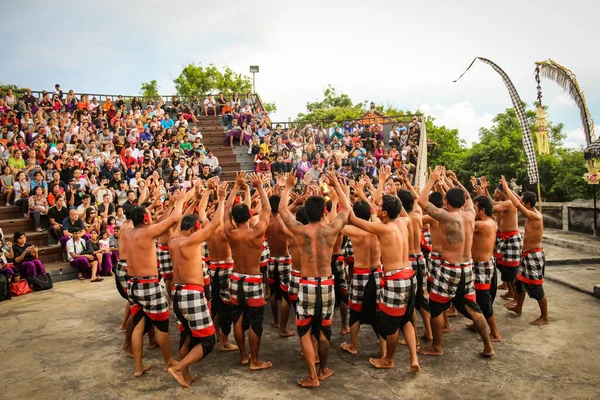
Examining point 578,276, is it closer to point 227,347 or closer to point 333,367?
point 333,367

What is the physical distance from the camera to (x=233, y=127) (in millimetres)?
18359

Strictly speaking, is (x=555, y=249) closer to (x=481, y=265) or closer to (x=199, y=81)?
(x=481, y=265)

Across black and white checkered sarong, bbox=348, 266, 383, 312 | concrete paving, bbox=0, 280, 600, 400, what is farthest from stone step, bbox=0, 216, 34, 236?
black and white checkered sarong, bbox=348, 266, 383, 312

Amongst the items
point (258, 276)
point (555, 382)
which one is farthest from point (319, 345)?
point (555, 382)

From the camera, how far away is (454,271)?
16.5ft

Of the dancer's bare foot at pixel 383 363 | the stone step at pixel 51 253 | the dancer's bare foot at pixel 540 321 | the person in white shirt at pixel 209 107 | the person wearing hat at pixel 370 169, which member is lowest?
the dancer's bare foot at pixel 383 363

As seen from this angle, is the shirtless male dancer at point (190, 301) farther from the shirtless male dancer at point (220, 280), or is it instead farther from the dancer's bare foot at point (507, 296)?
the dancer's bare foot at point (507, 296)

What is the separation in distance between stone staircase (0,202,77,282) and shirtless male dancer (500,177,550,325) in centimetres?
938

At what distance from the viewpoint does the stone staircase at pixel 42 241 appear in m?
9.95

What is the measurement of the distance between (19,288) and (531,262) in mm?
9530

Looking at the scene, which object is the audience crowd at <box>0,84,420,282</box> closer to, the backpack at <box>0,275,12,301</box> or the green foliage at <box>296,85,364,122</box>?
the backpack at <box>0,275,12,301</box>

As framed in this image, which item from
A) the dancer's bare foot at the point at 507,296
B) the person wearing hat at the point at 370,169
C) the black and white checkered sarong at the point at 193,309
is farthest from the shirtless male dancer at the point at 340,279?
the person wearing hat at the point at 370,169

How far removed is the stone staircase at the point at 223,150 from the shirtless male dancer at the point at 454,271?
11.8 meters

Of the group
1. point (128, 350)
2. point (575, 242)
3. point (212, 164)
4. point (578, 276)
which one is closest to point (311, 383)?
point (128, 350)
